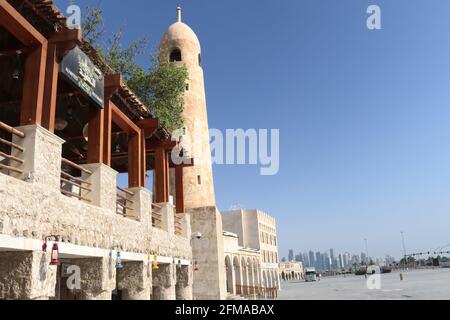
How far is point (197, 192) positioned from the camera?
26.7 metres

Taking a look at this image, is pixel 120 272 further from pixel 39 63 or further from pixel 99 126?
pixel 39 63

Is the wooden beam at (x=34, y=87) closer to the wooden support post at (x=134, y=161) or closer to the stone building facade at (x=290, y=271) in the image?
the wooden support post at (x=134, y=161)

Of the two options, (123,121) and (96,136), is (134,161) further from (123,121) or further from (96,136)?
(96,136)

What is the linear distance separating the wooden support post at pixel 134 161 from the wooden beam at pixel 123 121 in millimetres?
288

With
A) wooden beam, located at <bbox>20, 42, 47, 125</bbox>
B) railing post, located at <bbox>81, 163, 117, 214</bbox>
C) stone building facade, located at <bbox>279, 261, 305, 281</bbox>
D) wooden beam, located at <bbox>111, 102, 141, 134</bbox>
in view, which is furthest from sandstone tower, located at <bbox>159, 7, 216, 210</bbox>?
stone building facade, located at <bbox>279, 261, 305, 281</bbox>

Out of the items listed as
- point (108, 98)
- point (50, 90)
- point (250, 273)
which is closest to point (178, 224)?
point (108, 98)

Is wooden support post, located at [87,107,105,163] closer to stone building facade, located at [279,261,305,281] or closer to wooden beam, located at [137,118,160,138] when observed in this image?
wooden beam, located at [137,118,160,138]

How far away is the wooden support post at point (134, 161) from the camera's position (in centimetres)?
1363

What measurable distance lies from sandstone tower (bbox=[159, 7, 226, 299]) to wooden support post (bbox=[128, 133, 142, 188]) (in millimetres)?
8290

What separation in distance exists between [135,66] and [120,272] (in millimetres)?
16440

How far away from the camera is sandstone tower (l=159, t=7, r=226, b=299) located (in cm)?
2103

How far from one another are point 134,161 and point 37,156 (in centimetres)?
610

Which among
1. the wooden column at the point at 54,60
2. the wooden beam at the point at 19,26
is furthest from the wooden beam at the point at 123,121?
the wooden beam at the point at 19,26
